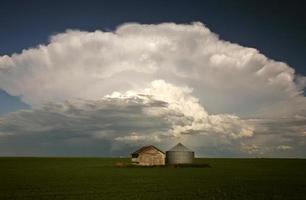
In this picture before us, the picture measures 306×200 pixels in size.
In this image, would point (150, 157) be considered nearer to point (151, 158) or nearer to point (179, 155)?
point (151, 158)

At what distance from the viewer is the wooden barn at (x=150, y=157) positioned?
10074 centimetres

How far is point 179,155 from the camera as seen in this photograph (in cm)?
9969

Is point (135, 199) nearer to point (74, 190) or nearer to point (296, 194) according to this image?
point (74, 190)

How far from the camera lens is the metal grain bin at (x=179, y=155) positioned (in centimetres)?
9938

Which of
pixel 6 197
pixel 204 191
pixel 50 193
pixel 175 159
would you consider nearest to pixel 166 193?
pixel 204 191

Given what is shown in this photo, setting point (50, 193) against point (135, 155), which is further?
point (135, 155)

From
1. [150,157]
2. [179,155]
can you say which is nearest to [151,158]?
[150,157]

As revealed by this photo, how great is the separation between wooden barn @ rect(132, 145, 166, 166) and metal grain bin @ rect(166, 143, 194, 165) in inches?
67.6

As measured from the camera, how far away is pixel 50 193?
33.4 m

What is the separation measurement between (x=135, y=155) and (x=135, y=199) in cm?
7368

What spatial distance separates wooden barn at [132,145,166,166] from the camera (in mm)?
100738

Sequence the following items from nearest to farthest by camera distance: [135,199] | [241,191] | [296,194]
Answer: [135,199] < [296,194] < [241,191]

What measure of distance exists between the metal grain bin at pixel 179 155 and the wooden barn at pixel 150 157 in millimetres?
1718

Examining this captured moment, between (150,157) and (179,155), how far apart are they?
7.12 metres
